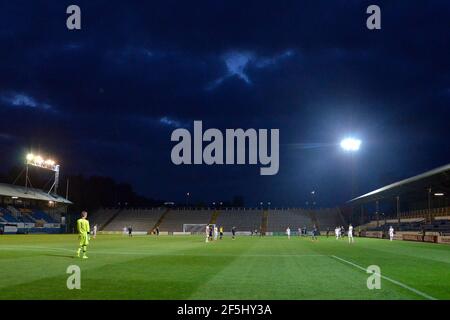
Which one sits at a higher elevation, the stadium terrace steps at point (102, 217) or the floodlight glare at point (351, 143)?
the floodlight glare at point (351, 143)

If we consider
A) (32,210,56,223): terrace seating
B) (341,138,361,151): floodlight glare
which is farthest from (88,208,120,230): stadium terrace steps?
(341,138,361,151): floodlight glare

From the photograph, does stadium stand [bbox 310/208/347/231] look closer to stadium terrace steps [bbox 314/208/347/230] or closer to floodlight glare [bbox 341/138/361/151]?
stadium terrace steps [bbox 314/208/347/230]

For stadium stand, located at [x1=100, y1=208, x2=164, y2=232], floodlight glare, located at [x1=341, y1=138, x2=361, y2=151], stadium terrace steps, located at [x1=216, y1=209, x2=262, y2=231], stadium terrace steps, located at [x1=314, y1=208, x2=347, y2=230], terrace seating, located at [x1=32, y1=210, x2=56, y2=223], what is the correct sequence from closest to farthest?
1. floodlight glare, located at [x1=341, y1=138, x2=361, y2=151]
2. terrace seating, located at [x1=32, y1=210, x2=56, y2=223]
3. stadium terrace steps, located at [x1=216, y1=209, x2=262, y2=231]
4. stadium terrace steps, located at [x1=314, y1=208, x2=347, y2=230]
5. stadium stand, located at [x1=100, y1=208, x2=164, y2=232]

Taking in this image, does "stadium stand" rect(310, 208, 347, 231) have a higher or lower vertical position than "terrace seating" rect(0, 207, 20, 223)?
lower

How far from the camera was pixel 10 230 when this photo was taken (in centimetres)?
7350

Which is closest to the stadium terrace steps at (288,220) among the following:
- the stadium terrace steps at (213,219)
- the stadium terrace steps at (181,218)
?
the stadium terrace steps at (213,219)

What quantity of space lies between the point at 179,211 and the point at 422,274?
10535 centimetres

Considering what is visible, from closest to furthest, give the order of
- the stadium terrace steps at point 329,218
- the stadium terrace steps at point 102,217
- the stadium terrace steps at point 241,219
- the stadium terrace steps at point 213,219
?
the stadium terrace steps at point 241,219 → the stadium terrace steps at point 213,219 → the stadium terrace steps at point 329,218 → the stadium terrace steps at point 102,217

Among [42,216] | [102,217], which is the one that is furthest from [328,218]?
[42,216]

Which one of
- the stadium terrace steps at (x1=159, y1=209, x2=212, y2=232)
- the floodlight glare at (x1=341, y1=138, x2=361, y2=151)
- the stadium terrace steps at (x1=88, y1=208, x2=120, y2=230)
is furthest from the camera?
the stadium terrace steps at (x1=88, y1=208, x2=120, y2=230)

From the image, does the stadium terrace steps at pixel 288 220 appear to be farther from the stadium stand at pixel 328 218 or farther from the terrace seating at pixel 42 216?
the terrace seating at pixel 42 216

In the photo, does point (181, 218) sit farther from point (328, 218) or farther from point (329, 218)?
point (329, 218)
